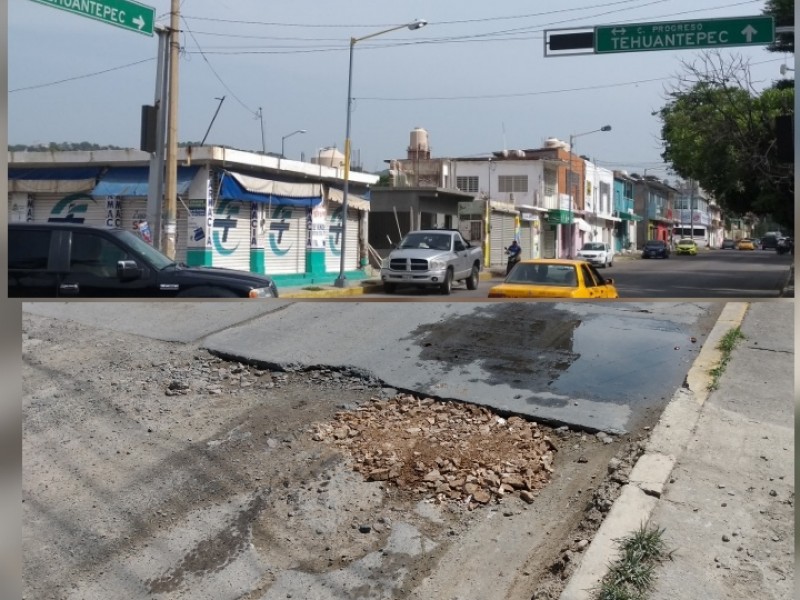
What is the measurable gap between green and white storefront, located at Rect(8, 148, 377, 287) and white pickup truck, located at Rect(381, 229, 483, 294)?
139 millimetres

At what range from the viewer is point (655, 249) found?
17.5 ft

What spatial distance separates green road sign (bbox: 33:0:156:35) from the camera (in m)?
2.27

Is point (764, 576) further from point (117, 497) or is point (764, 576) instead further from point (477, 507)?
point (117, 497)

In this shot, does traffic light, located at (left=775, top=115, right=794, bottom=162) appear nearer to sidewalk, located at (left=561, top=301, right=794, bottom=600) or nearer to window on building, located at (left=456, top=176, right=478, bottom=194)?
sidewalk, located at (left=561, top=301, right=794, bottom=600)

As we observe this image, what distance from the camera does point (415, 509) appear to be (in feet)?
12.1

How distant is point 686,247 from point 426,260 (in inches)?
153

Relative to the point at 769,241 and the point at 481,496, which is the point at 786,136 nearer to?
the point at 769,241

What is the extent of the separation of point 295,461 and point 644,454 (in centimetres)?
174

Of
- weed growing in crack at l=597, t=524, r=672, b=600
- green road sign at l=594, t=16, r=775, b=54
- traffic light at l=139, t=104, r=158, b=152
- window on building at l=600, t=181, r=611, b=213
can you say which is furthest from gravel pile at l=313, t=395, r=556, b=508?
green road sign at l=594, t=16, r=775, b=54

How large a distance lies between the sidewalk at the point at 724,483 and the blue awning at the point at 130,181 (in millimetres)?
2145

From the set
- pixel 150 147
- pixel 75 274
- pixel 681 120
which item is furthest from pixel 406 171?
pixel 681 120

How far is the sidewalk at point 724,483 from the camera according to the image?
127 inches

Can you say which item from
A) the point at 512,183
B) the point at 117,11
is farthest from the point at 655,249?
the point at 117,11

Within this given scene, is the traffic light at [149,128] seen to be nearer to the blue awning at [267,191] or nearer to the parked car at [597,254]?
the blue awning at [267,191]
